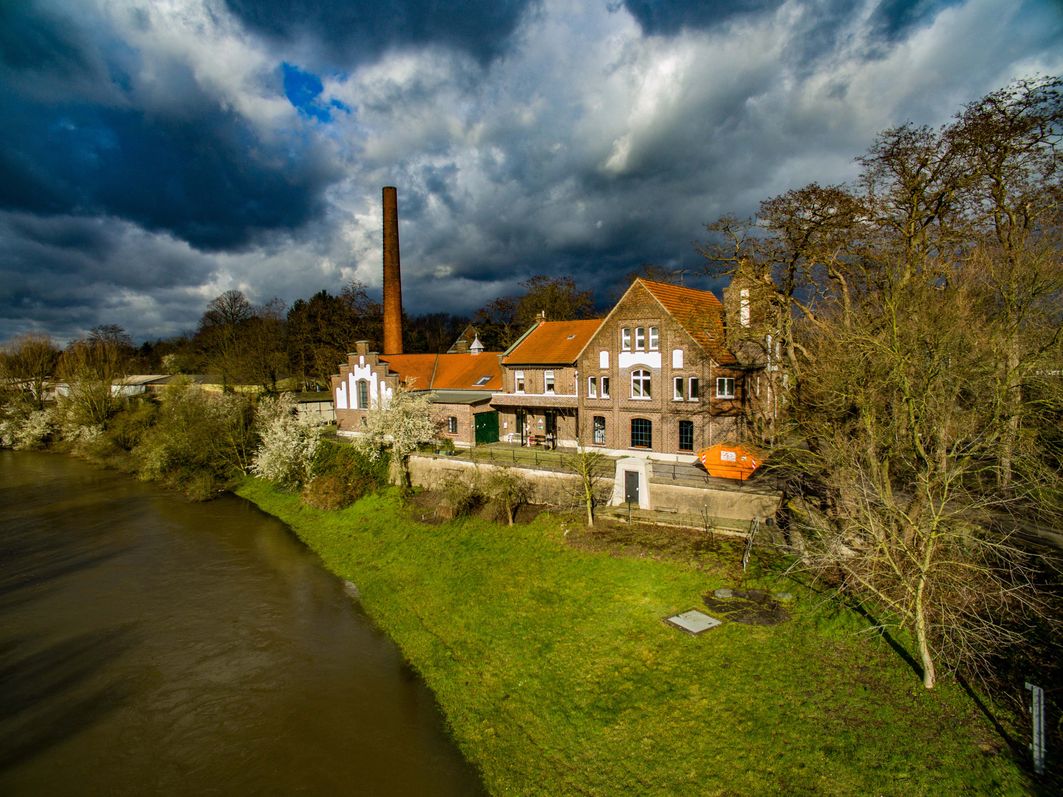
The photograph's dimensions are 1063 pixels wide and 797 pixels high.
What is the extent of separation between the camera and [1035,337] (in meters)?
13.8

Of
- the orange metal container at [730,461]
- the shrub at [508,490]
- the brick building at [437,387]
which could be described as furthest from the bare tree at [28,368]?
the orange metal container at [730,461]

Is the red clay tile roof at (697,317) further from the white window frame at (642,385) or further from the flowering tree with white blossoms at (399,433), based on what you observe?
the flowering tree with white blossoms at (399,433)

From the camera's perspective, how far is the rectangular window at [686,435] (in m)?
25.1

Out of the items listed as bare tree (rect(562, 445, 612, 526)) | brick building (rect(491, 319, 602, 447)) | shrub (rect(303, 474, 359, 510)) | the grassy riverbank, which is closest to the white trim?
brick building (rect(491, 319, 602, 447))

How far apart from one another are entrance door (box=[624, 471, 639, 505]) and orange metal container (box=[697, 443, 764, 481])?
2.91 m

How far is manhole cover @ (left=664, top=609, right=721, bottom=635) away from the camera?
42.2 feet

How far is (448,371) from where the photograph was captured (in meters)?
37.1

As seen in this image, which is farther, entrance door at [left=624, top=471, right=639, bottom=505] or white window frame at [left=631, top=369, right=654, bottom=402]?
white window frame at [left=631, top=369, right=654, bottom=402]

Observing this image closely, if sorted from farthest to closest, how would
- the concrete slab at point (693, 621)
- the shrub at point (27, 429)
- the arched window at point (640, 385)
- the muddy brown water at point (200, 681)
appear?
the shrub at point (27, 429), the arched window at point (640, 385), the concrete slab at point (693, 621), the muddy brown water at point (200, 681)

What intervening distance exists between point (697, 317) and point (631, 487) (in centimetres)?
897

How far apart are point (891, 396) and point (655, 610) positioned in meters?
7.93

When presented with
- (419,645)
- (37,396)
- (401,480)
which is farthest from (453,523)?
(37,396)

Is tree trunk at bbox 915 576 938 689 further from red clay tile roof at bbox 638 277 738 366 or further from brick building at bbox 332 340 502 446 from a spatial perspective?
brick building at bbox 332 340 502 446

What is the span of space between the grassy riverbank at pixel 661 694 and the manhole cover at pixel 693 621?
0.24 meters
